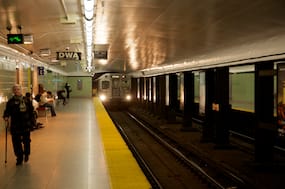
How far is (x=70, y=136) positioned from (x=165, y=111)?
10473 millimetres

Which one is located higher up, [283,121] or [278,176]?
[283,121]

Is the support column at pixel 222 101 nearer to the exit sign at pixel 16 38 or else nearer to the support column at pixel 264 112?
the support column at pixel 264 112

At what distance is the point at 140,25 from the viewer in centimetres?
946

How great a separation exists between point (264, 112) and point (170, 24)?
2.87 m

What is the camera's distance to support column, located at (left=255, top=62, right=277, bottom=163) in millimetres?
9383

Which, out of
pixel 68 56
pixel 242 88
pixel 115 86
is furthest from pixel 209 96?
pixel 115 86

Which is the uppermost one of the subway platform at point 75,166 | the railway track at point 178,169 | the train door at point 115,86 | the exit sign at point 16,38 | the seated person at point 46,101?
the exit sign at point 16,38

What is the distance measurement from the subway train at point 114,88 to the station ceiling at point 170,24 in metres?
20.4

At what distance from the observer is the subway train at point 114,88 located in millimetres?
33875

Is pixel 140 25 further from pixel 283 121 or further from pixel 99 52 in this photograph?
pixel 99 52

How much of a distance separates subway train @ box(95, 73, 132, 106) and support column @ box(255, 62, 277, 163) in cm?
2473

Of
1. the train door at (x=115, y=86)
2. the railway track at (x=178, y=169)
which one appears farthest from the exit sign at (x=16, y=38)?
the train door at (x=115, y=86)

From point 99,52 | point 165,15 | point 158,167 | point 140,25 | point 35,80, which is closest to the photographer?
point 165,15

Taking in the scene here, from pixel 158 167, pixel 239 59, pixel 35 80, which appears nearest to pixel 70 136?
pixel 158 167
